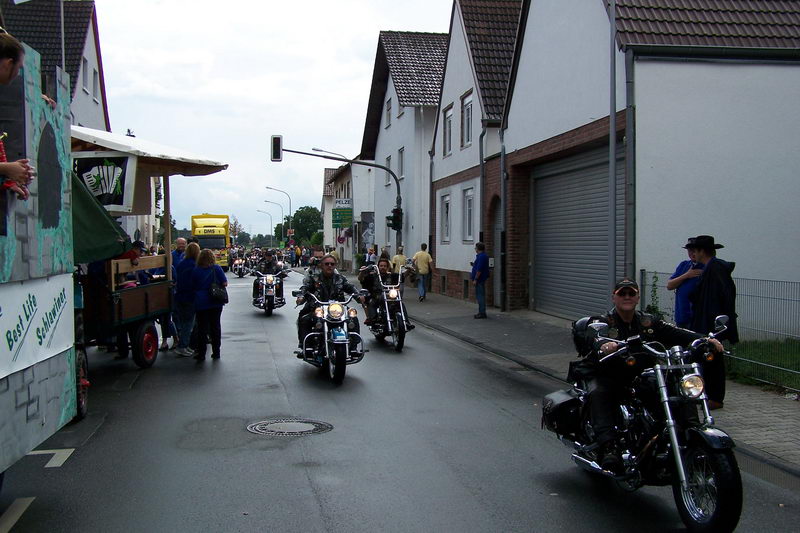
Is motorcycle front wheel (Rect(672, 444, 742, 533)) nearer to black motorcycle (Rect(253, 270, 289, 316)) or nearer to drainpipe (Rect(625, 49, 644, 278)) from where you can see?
drainpipe (Rect(625, 49, 644, 278))

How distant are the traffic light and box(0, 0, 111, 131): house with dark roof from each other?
6492 mm

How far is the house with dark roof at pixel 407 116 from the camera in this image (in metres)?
31.2

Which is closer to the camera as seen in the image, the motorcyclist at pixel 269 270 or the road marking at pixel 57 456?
the road marking at pixel 57 456

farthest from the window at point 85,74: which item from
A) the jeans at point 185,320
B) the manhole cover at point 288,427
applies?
the manhole cover at point 288,427

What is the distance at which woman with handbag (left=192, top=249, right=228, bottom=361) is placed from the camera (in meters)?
11.5

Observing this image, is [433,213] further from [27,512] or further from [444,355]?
[27,512]

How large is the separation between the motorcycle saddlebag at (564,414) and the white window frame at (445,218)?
2043 centimetres

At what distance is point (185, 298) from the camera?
39.4 feet

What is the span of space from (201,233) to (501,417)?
3913 centimetres

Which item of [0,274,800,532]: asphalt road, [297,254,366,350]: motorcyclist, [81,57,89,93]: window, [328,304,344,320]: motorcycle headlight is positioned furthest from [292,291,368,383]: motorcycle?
[81,57,89,93]: window

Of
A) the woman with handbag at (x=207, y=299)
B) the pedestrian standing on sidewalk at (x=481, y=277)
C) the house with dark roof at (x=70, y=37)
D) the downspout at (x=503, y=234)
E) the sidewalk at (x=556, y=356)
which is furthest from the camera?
the house with dark roof at (x=70, y=37)

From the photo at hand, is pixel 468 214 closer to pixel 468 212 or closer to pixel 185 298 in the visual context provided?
pixel 468 212

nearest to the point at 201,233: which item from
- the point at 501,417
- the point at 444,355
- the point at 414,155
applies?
the point at 414,155

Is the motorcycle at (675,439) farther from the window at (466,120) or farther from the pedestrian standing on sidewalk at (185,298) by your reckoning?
the window at (466,120)
